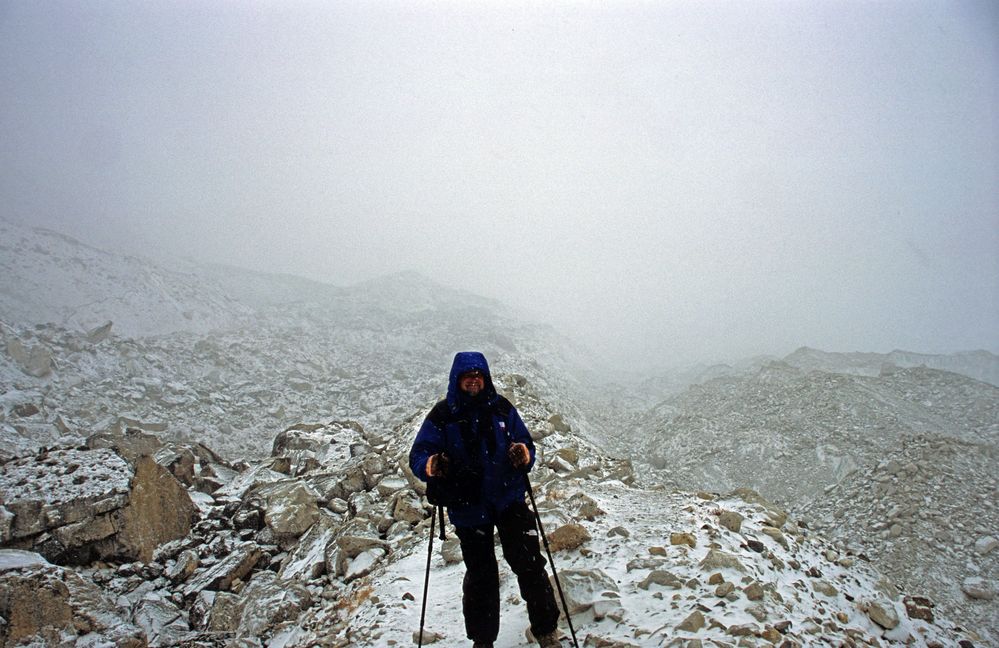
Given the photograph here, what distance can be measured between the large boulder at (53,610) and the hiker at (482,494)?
452cm

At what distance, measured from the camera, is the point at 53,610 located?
4906 millimetres

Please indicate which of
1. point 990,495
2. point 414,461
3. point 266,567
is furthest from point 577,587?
point 990,495

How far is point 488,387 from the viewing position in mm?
3691

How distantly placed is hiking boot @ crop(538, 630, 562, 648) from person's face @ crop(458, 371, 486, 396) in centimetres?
202

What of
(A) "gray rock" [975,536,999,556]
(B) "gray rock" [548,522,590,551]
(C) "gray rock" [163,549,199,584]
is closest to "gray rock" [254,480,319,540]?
(C) "gray rock" [163,549,199,584]

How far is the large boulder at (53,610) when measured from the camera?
466 centimetres

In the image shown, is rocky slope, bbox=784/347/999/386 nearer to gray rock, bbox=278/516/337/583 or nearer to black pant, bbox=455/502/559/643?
gray rock, bbox=278/516/337/583

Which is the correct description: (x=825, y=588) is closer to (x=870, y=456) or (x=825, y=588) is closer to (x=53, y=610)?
(x=53, y=610)

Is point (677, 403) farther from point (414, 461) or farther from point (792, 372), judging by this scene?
point (414, 461)

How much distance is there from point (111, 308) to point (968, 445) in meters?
41.5

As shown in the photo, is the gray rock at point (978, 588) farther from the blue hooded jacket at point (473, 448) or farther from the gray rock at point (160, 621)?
the gray rock at point (160, 621)

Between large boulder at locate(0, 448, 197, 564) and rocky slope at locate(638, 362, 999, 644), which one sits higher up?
large boulder at locate(0, 448, 197, 564)

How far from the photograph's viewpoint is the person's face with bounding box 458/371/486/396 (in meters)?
3.61

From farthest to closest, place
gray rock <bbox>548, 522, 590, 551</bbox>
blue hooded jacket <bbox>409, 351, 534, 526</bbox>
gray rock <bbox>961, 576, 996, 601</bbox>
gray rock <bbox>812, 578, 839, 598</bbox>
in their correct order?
gray rock <bbox>961, 576, 996, 601</bbox> < gray rock <bbox>548, 522, 590, 551</bbox> < gray rock <bbox>812, 578, 839, 598</bbox> < blue hooded jacket <bbox>409, 351, 534, 526</bbox>
